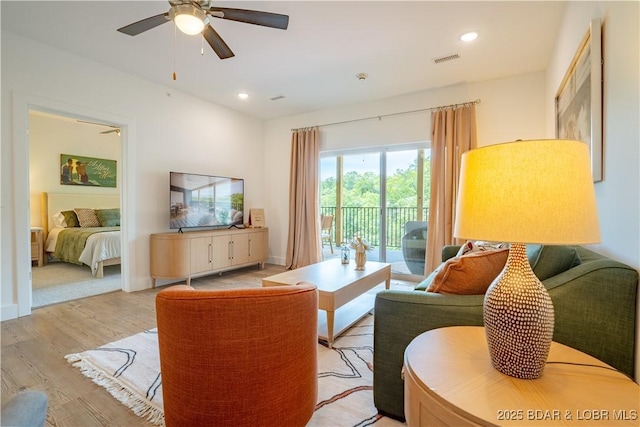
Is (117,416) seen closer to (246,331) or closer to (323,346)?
(246,331)

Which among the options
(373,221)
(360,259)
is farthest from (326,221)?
(360,259)

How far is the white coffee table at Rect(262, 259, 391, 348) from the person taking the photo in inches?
84.8

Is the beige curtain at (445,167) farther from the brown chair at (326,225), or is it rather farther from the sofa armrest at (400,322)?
the sofa armrest at (400,322)

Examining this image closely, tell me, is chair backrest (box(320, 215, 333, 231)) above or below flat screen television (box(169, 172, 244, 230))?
below

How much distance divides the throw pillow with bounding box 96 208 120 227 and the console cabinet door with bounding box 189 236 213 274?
9.15ft

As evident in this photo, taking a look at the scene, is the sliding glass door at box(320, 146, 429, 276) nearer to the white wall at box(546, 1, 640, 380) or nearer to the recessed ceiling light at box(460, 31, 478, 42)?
the recessed ceiling light at box(460, 31, 478, 42)

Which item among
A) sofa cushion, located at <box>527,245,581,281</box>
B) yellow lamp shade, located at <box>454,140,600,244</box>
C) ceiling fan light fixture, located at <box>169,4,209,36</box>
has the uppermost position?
ceiling fan light fixture, located at <box>169,4,209,36</box>

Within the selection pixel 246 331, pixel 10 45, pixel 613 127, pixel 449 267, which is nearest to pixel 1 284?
pixel 10 45

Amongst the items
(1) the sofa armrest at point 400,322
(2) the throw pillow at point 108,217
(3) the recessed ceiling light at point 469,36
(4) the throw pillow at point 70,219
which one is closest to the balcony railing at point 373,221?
(3) the recessed ceiling light at point 469,36

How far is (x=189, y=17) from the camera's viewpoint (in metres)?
1.86

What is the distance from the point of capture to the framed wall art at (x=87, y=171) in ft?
18.3

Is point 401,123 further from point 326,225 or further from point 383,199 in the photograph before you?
point 326,225

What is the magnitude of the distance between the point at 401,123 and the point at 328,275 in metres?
2.68

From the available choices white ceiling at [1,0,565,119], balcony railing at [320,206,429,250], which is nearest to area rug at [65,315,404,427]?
balcony railing at [320,206,429,250]
